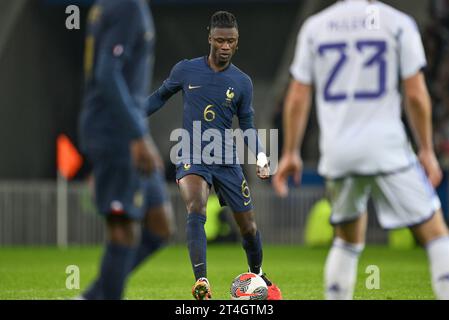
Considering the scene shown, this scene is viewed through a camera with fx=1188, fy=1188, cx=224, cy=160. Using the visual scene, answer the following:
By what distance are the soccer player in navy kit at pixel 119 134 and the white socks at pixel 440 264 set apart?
60.9 inches

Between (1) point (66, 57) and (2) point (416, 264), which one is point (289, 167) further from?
(1) point (66, 57)

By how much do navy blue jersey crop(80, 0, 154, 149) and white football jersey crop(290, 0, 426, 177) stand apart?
0.92 metres

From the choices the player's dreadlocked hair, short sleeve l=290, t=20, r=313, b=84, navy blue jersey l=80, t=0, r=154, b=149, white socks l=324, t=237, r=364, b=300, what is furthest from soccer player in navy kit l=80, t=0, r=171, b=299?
the player's dreadlocked hair

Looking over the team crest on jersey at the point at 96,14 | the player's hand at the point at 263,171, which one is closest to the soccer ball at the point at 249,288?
the player's hand at the point at 263,171

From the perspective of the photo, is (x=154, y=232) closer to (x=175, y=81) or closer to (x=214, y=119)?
(x=214, y=119)

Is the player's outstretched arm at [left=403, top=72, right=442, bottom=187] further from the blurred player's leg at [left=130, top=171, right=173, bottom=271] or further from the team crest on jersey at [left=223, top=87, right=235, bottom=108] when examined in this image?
the team crest on jersey at [left=223, top=87, right=235, bottom=108]

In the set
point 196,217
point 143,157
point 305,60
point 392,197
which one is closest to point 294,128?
point 305,60

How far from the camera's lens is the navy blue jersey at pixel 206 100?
30.1ft

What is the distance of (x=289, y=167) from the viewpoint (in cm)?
673

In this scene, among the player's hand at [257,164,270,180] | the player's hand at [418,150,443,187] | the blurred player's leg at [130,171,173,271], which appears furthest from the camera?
the player's hand at [257,164,270,180]

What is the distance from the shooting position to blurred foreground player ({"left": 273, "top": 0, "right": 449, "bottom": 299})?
6.69 meters

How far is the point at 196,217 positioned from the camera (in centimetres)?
898

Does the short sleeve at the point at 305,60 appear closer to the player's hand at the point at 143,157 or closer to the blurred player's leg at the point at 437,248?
the player's hand at the point at 143,157

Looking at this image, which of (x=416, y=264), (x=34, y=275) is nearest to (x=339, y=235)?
(x=34, y=275)
